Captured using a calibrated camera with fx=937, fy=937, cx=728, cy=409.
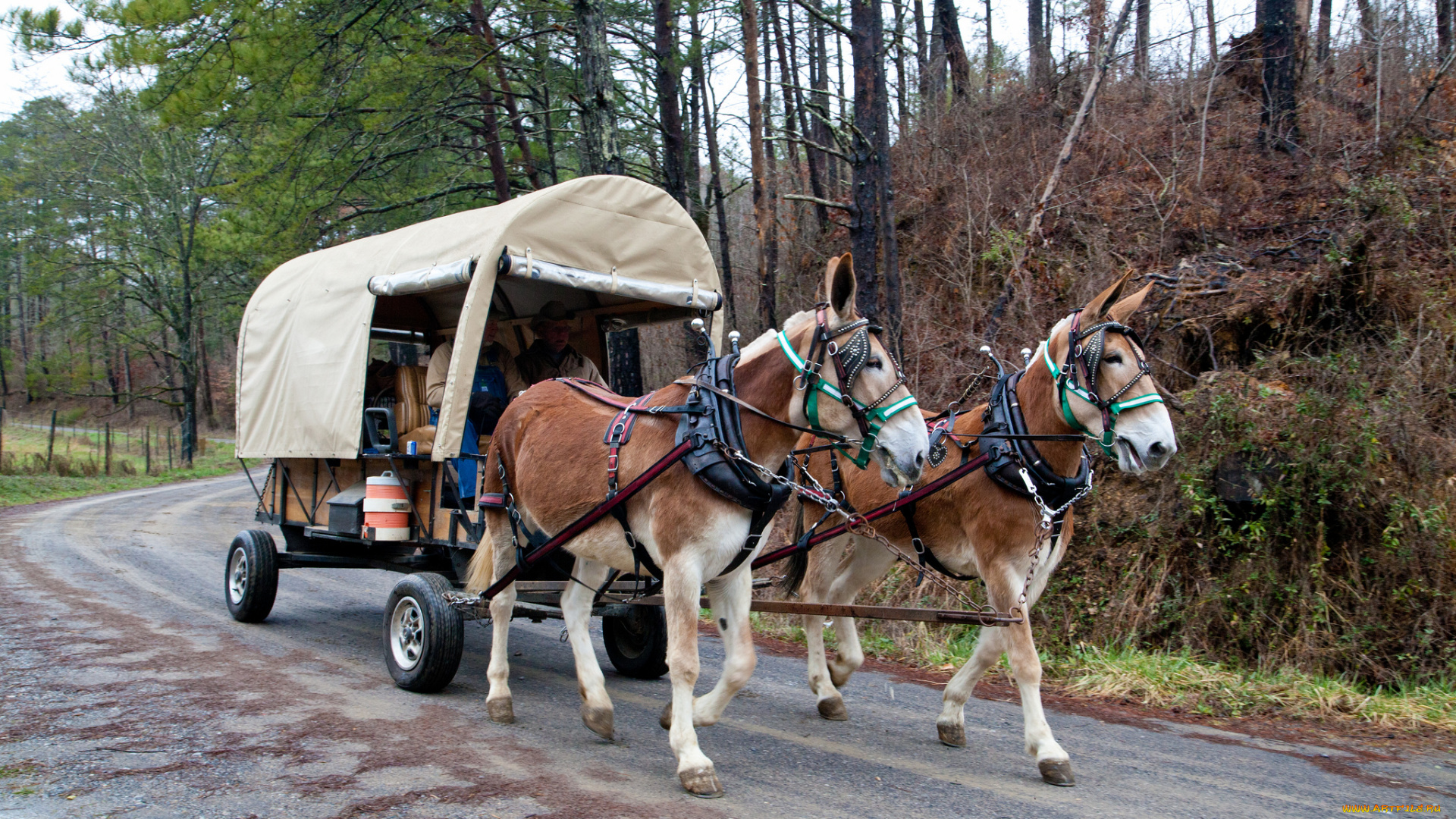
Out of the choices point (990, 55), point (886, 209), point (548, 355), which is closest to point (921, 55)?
point (990, 55)

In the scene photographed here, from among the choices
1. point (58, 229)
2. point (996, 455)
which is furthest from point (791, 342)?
point (58, 229)

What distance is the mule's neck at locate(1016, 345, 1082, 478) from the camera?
465cm

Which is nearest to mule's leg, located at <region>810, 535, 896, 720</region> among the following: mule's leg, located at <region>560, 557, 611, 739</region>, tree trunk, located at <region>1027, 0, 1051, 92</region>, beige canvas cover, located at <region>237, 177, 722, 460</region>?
mule's leg, located at <region>560, 557, 611, 739</region>

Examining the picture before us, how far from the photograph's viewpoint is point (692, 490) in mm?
4211

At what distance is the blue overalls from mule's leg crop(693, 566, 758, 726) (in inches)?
77.9

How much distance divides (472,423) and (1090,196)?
8.43m

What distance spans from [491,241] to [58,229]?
32168mm

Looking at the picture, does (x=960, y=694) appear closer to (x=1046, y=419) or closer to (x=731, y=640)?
(x=731, y=640)

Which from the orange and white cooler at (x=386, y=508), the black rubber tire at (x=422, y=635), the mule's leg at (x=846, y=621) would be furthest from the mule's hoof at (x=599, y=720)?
the orange and white cooler at (x=386, y=508)

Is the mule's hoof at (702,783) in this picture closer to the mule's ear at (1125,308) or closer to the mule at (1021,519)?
the mule at (1021,519)

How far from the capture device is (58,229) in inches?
1184

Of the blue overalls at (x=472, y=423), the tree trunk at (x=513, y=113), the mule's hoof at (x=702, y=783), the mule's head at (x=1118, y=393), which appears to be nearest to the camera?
the mule's hoof at (x=702, y=783)

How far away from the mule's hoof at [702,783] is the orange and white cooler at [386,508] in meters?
3.08

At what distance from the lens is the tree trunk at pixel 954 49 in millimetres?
15547
